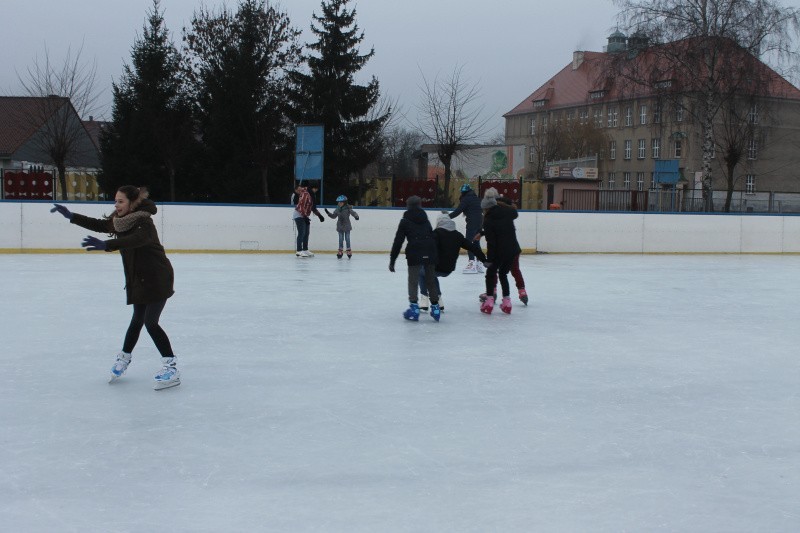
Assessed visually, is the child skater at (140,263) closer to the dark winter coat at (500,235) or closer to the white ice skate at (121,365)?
the white ice skate at (121,365)

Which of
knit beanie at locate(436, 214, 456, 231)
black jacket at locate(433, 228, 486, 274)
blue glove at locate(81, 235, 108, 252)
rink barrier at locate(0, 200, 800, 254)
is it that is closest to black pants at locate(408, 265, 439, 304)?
black jacket at locate(433, 228, 486, 274)

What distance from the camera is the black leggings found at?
5336mm

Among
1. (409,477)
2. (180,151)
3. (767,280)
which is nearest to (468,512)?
(409,477)

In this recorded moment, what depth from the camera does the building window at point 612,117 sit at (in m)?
60.8

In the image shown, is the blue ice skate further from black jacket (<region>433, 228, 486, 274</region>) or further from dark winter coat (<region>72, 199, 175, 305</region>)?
dark winter coat (<region>72, 199, 175, 305</region>)

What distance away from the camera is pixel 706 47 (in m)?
27.1

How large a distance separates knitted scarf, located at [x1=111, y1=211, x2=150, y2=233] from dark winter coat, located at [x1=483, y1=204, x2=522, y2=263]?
14.6ft

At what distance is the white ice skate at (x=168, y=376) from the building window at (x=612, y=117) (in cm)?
5874

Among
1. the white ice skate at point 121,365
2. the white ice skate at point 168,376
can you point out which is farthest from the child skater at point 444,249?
the white ice skate at point 121,365

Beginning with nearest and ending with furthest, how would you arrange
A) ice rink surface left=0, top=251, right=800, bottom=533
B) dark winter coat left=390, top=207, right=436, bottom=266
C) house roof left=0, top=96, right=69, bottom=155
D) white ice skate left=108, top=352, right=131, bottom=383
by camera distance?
ice rink surface left=0, top=251, right=800, bottom=533
white ice skate left=108, top=352, right=131, bottom=383
dark winter coat left=390, top=207, right=436, bottom=266
house roof left=0, top=96, right=69, bottom=155

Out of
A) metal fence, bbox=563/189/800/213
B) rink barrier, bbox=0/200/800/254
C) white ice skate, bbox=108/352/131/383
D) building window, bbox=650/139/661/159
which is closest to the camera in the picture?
white ice skate, bbox=108/352/131/383

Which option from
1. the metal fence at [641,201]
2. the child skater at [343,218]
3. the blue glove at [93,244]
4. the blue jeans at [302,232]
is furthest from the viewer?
the metal fence at [641,201]

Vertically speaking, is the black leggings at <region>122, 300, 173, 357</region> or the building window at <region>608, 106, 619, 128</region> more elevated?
the building window at <region>608, 106, 619, 128</region>

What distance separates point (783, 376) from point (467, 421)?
107 inches
